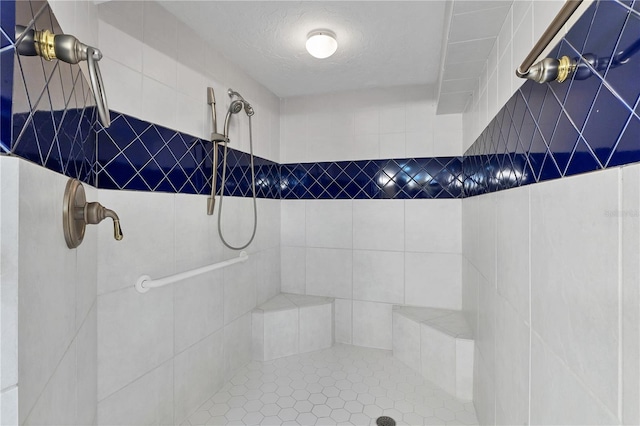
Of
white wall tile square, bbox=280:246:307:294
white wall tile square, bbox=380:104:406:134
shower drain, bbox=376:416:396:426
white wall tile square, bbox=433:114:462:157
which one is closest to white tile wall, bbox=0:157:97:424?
shower drain, bbox=376:416:396:426

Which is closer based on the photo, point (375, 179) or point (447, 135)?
point (447, 135)

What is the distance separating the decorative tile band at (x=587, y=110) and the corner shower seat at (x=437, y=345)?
126cm

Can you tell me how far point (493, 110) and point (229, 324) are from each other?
1.98m

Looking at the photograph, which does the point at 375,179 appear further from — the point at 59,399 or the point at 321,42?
the point at 59,399

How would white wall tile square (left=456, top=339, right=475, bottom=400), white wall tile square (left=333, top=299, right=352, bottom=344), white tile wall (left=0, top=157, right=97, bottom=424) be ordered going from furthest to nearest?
white wall tile square (left=333, top=299, right=352, bottom=344)
white wall tile square (left=456, top=339, right=475, bottom=400)
white tile wall (left=0, top=157, right=97, bottom=424)

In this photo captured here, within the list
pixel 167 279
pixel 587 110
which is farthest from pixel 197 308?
pixel 587 110

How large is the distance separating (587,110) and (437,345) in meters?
1.75

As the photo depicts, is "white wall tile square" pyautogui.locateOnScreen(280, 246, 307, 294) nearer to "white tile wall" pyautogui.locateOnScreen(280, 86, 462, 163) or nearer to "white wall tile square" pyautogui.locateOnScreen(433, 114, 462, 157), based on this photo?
"white tile wall" pyautogui.locateOnScreen(280, 86, 462, 163)

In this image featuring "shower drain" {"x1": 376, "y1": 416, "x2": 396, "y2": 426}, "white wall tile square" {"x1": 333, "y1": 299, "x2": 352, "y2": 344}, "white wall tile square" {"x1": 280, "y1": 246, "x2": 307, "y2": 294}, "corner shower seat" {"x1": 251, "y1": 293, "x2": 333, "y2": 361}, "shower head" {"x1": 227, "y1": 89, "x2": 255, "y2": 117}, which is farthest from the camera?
"white wall tile square" {"x1": 280, "y1": 246, "x2": 307, "y2": 294}

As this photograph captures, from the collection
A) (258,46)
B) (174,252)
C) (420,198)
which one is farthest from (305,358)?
(258,46)

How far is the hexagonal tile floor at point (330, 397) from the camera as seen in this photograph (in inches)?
64.9

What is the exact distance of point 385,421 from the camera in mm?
1630

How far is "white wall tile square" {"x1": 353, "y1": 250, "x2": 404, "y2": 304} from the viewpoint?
8.09 ft

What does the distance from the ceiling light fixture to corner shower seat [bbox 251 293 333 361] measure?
1.82 meters
